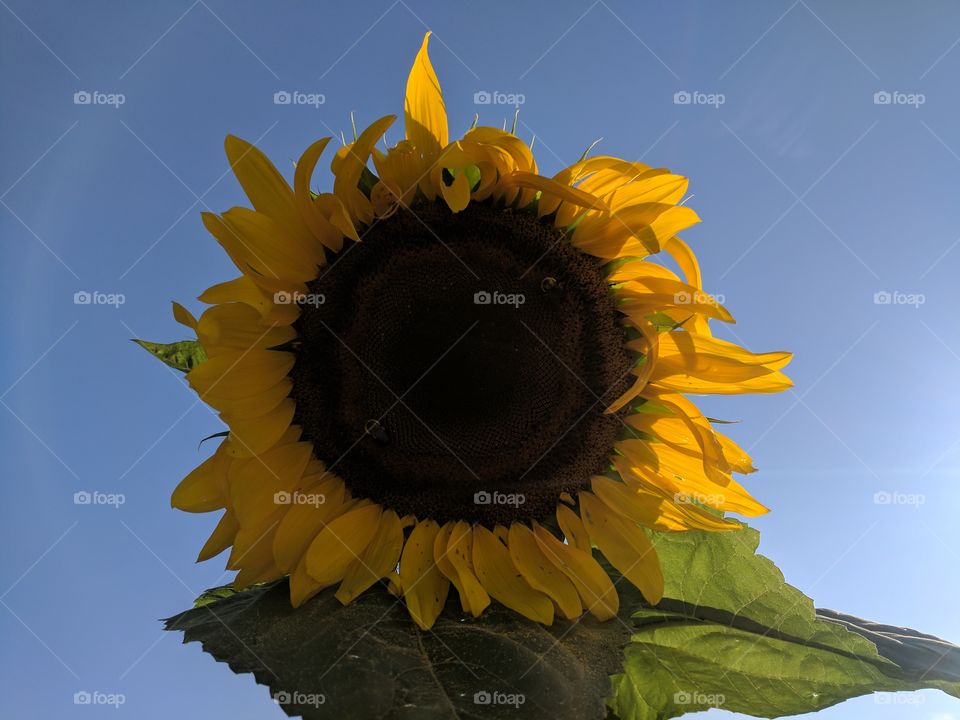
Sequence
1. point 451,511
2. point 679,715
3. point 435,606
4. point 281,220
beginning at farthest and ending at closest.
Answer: point 451,511 < point 281,220 < point 435,606 < point 679,715

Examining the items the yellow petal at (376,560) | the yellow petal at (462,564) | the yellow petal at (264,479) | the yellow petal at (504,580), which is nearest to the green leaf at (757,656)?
the yellow petal at (504,580)

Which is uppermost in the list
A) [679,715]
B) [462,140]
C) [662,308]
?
[462,140]

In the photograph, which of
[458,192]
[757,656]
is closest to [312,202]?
[458,192]

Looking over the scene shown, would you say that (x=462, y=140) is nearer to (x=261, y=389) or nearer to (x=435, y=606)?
(x=261, y=389)

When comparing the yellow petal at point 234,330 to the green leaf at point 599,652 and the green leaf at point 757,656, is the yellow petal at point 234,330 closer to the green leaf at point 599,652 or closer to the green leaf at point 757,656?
the green leaf at point 599,652

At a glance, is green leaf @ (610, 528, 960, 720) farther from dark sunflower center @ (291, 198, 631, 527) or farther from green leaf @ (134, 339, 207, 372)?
green leaf @ (134, 339, 207, 372)

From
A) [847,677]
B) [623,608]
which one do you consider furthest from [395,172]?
[847,677]
